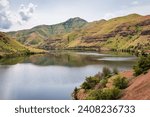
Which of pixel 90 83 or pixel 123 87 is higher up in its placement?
pixel 123 87

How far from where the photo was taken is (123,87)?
47688 mm

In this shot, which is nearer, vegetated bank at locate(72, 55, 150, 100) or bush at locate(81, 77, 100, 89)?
vegetated bank at locate(72, 55, 150, 100)

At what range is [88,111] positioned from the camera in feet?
50.2

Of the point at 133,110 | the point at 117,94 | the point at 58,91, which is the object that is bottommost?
the point at 58,91

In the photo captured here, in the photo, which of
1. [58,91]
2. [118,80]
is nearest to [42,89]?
[58,91]

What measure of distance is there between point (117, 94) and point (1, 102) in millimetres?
25725

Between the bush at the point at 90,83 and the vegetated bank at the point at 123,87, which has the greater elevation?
the vegetated bank at the point at 123,87

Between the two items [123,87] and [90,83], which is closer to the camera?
[123,87]

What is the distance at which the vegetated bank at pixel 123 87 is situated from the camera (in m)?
36.5

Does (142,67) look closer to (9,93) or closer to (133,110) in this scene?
(9,93)

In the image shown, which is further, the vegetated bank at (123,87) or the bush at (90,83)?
the bush at (90,83)

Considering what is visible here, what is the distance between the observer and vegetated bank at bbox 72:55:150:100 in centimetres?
3650

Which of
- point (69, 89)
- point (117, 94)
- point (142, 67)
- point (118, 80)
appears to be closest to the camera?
point (117, 94)

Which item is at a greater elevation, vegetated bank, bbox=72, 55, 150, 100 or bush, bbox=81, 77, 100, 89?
vegetated bank, bbox=72, 55, 150, 100
